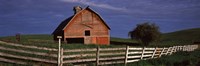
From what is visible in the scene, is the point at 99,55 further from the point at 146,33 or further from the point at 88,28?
the point at 146,33

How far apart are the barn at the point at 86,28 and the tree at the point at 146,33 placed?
20.4m

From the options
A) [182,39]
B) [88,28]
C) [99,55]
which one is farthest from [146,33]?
[99,55]

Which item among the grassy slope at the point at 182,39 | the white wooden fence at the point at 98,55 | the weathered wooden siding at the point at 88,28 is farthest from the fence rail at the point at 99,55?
the grassy slope at the point at 182,39

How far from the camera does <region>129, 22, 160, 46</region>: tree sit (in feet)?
239

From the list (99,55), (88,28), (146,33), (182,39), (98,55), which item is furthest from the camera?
(182,39)

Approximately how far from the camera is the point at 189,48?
142ft

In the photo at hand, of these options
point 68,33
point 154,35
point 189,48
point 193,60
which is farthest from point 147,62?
point 154,35

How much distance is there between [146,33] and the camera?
7312 centimetres

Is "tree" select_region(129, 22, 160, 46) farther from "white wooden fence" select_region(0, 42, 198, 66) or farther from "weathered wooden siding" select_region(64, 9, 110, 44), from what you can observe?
"white wooden fence" select_region(0, 42, 198, 66)

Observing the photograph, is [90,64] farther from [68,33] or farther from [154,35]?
[154,35]

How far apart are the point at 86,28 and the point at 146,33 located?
2415cm

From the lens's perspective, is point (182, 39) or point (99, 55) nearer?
point (99, 55)

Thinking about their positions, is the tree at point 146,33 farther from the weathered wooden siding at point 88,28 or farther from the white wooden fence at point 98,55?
the white wooden fence at point 98,55

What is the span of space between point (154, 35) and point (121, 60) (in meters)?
52.6
